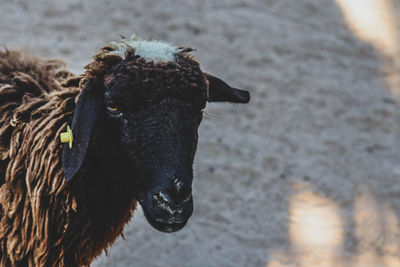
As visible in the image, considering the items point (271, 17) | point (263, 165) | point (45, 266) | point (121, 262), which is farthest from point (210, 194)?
point (271, 17)

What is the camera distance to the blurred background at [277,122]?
182 inches

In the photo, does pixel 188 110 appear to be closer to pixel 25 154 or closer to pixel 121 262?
pixel 25 154

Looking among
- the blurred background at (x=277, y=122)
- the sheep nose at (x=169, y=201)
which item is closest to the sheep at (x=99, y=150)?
the sheep nose at (x=169, y=201)

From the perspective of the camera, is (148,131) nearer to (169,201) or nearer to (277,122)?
(169,201)

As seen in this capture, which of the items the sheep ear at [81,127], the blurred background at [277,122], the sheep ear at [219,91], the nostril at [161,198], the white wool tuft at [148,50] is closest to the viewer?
the nostril at [161,198]

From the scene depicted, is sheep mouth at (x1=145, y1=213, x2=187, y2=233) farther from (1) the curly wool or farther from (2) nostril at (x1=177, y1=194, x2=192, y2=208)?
(1) the curly wool

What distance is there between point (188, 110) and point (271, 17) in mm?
4254

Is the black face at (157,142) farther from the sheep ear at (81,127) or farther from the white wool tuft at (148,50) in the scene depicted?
the white wool tuft at (148,50)

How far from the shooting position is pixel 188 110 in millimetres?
2777

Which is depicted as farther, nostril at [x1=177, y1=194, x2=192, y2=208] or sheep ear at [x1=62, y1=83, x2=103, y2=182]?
sheep ear at [x1=62, y1=83, x2=103, y2=182]

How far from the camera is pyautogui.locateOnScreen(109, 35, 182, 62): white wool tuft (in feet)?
9.21

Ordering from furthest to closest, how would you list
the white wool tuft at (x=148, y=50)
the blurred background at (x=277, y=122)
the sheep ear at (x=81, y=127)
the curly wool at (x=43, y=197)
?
the blurred background at (x=277, y=122), the curly wool at (x=43, y=197), the white wool tuft at (x=148, y=50), the sheep ear at (x=81, y=127)

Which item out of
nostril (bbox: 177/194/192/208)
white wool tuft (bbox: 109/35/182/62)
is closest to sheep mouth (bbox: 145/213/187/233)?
nostril (bbox: 177/194/192/208)

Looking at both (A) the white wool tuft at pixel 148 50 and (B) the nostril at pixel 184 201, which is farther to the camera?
(A) the white wool tuft at pixel 148 50
